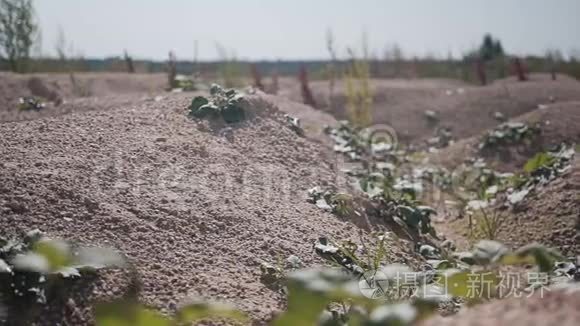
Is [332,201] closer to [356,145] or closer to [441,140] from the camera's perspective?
[356,145]

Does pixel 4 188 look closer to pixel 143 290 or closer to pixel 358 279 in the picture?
pixel 143 290

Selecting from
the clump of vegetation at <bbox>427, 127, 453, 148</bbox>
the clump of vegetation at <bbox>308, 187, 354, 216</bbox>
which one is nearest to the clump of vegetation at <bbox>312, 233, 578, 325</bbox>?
the clump of vegetation at <bbox>308, 187, 354, 216</bbox>

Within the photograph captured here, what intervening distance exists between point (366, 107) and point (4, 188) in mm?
6966

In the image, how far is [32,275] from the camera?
2.01 meters

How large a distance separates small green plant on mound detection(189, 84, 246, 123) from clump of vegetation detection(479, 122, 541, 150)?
3613mm

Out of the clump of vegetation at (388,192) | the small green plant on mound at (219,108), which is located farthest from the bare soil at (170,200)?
the clump of vegetation at (388,192)

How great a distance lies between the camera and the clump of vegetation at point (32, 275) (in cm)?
196

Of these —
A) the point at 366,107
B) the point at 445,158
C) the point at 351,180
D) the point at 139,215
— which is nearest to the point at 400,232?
the point at 351,180

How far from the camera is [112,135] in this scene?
352 cm

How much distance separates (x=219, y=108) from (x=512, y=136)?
13.1 feet

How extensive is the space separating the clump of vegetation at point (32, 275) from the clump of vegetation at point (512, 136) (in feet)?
19.0

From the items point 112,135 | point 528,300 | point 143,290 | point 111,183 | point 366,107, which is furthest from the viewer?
point 366,107

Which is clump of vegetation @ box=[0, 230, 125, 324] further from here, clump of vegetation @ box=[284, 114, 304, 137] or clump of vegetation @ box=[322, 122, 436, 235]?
clump of vegetation @ box=[284, 114, 304, 137]

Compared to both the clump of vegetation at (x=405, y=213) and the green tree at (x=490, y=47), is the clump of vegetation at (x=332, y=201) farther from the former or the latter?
the green tree at (x=490, y=47)
